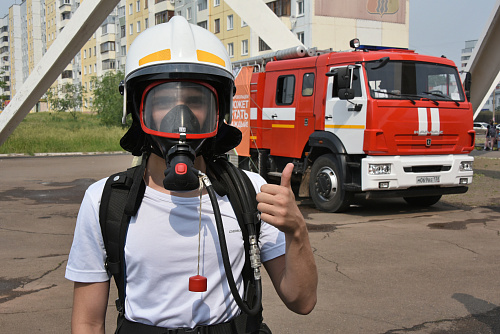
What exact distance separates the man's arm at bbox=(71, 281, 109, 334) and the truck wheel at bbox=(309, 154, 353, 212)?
8.24 meters

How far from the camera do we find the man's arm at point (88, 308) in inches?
75.3

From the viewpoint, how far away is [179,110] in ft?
6.21

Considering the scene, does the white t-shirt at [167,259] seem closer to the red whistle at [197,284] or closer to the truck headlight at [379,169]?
the red whistle at [197,284]

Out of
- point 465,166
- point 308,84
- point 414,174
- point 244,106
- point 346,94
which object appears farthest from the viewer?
point 244,106

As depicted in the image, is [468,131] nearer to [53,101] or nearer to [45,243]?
[45,243]

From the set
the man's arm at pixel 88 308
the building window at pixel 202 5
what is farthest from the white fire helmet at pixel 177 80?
the building window at pixel 202 5

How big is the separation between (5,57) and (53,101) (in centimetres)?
6499

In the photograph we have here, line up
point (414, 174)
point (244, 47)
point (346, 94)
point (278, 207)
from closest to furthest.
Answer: point (278, 207) → point (346, 94) → point (414, 174) → point (244, 47)

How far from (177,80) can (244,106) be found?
1110 cm

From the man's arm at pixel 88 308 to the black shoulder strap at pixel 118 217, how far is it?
0.07m

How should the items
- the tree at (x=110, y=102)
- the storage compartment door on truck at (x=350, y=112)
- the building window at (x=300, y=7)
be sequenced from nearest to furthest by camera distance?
1. the storage compartment door on truck at (x=350, y=112)
2. the building window at (x=300, y=7)
3. the tree at (x=110, y=102)

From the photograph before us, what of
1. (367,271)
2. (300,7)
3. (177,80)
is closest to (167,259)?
(177,80)

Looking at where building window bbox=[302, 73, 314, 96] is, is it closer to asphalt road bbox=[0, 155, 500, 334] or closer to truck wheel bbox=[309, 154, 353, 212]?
truck wheel bbox=[309, 154, 353, 212]

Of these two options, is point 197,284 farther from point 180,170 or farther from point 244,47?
point 244,47
